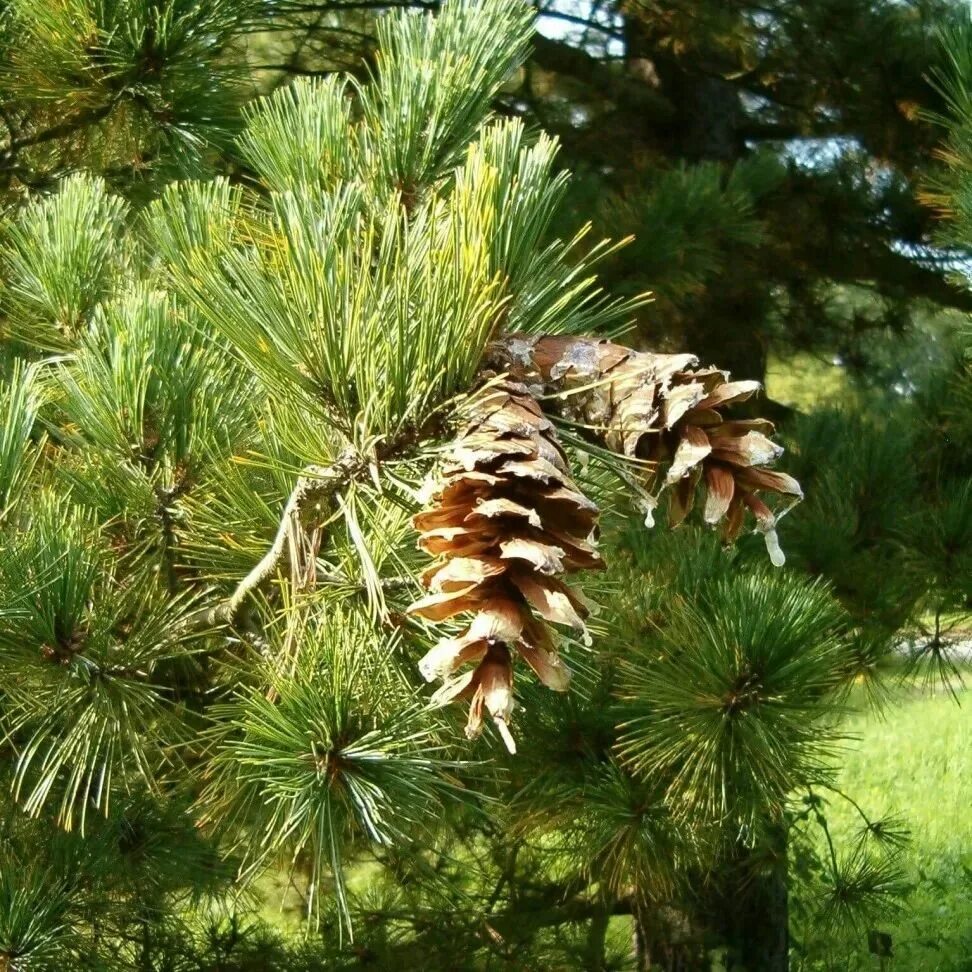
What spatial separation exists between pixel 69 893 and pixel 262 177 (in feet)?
2.98

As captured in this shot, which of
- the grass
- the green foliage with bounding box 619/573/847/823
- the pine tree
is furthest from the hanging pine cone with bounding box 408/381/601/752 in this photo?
the grass

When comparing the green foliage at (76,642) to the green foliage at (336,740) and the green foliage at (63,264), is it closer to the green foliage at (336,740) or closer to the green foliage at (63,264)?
the green foliage at (336,740)

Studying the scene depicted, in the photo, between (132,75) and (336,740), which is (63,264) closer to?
(132,75)

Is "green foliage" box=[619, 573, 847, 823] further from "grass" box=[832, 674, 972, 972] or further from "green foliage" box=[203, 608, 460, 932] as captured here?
"grass" box=[832, 674, 972, 972]

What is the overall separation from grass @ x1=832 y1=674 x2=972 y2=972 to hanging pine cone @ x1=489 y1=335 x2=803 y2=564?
319 cm

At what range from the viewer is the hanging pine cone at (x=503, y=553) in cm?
88

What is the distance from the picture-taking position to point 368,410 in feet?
3.36

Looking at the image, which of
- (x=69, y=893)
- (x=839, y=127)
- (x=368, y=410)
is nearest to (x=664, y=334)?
(x=839, y=127)

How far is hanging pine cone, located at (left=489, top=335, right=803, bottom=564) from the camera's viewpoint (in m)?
0.99

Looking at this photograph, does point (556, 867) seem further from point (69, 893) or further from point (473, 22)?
point (473, 22)

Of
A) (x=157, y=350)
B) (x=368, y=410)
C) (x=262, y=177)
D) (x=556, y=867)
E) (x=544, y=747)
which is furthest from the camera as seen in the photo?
(x=556, y=867)

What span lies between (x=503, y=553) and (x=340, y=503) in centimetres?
29

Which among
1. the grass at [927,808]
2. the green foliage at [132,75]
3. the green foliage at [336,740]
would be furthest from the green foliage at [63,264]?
the grass at [927,808]

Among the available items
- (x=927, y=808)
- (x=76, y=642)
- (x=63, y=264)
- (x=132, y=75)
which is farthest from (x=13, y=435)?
(x=927, y=808)
